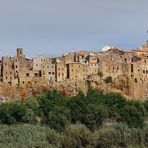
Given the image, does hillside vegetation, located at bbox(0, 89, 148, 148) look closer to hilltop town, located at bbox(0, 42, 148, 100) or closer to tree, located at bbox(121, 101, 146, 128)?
tree, located at bbox(121, 101, 146, 128)

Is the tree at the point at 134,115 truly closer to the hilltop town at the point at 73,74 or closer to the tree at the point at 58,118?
the tree at the point at 58,118

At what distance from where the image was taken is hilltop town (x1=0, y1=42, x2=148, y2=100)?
58625mm

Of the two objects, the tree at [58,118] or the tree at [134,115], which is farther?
the tree at [134,115]

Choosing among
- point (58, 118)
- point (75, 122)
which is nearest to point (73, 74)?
point (75, 122)

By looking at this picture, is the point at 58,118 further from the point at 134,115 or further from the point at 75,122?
the point at 134,115

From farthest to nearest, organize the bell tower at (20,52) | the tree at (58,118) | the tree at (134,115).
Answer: the bell tower at (20,52) < the tree at (134,115) < the tree at (58,118)

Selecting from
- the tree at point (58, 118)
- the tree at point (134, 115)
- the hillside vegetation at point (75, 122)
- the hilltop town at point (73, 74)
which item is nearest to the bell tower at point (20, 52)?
the hilltop town at point (73, 74)

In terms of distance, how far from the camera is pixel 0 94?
57.0 meters

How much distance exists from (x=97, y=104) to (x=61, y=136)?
13.5m

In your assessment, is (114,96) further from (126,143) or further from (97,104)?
(126,143)

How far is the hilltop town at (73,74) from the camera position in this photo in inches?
2308

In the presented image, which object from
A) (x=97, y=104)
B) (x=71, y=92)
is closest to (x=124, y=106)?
(x=97, y=104)

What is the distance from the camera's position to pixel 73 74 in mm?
61500

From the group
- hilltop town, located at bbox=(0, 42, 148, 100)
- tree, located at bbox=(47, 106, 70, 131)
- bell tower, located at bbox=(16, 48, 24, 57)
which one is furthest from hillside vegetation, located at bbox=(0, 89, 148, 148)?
bell tower, located at bbox=(16, 48, 24, 57)
